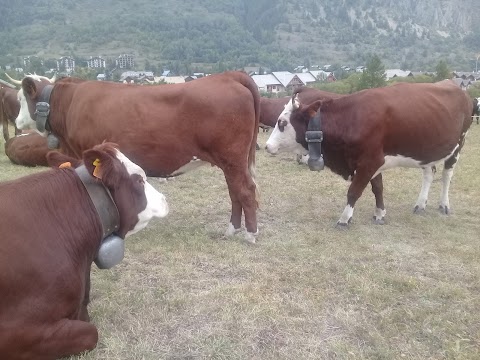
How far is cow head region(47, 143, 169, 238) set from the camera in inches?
130

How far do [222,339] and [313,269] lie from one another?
165cm

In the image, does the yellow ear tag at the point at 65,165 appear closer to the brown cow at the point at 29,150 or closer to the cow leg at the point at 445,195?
the cow leg at the point at 445,195

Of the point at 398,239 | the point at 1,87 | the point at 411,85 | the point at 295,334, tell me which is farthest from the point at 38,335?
the point at 1,87

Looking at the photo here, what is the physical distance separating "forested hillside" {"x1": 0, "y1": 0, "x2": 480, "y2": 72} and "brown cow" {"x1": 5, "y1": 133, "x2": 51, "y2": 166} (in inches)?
3204

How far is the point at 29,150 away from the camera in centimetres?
1019

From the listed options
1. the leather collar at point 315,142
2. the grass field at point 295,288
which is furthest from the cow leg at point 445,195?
the leather collar at point 315,142

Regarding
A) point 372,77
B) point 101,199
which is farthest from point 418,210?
point 372,77

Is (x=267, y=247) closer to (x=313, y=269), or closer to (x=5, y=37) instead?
(x=313, y=269)

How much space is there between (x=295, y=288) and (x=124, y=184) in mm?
2009

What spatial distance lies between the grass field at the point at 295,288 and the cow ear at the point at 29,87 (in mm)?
2208

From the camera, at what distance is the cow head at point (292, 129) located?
6.72 metres

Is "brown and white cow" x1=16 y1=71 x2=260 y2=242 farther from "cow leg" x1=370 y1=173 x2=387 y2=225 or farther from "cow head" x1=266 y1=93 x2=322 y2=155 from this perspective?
"cow leg" x1=370 y1=173 x2=387 y2=225

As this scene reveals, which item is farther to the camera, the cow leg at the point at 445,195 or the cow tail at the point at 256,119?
the cow leg at the point at 445,195

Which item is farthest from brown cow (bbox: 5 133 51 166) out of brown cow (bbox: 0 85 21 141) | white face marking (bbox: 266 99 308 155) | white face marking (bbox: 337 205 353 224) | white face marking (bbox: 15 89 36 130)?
white face marking (bbox: 337 205 353 224)
